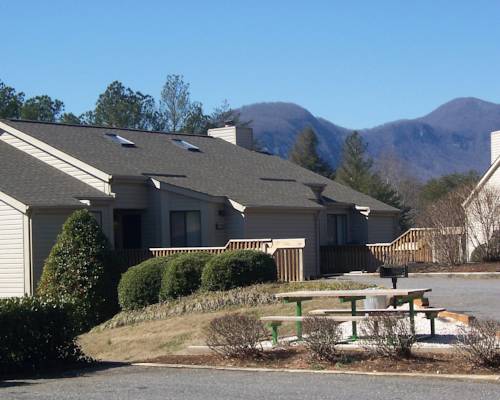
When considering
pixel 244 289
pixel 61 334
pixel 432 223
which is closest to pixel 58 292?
pixel 244 289

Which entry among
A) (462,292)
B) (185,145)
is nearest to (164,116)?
(185,145)

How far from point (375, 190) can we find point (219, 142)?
91.4 ft

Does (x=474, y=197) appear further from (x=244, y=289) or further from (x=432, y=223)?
(x=244, y=289)

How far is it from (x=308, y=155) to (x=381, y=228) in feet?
152

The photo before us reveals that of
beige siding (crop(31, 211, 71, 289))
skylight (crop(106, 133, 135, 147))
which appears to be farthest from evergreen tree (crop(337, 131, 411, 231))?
beige siding (crop(31, 211, 71, 289))

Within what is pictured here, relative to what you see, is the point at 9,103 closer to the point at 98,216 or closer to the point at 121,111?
the point at 121,111

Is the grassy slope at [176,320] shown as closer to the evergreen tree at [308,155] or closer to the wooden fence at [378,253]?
the wooden fence at [378,253]

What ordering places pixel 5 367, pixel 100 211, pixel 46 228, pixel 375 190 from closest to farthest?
pixel 5 367 < pixel 46 228 < pixel 100 211 < pixel 375 190

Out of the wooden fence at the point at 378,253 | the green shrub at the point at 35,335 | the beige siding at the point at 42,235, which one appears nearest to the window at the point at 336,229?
the wooden fence at the point at 378,253

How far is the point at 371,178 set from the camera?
2945 inches

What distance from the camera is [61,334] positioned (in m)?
16.1

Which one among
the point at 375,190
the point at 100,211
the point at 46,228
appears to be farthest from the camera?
the point at 375,190

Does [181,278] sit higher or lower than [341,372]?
higher

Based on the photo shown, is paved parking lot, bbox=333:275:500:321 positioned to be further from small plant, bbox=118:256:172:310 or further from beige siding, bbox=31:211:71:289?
beige siding, bbox=31:211:71:289
